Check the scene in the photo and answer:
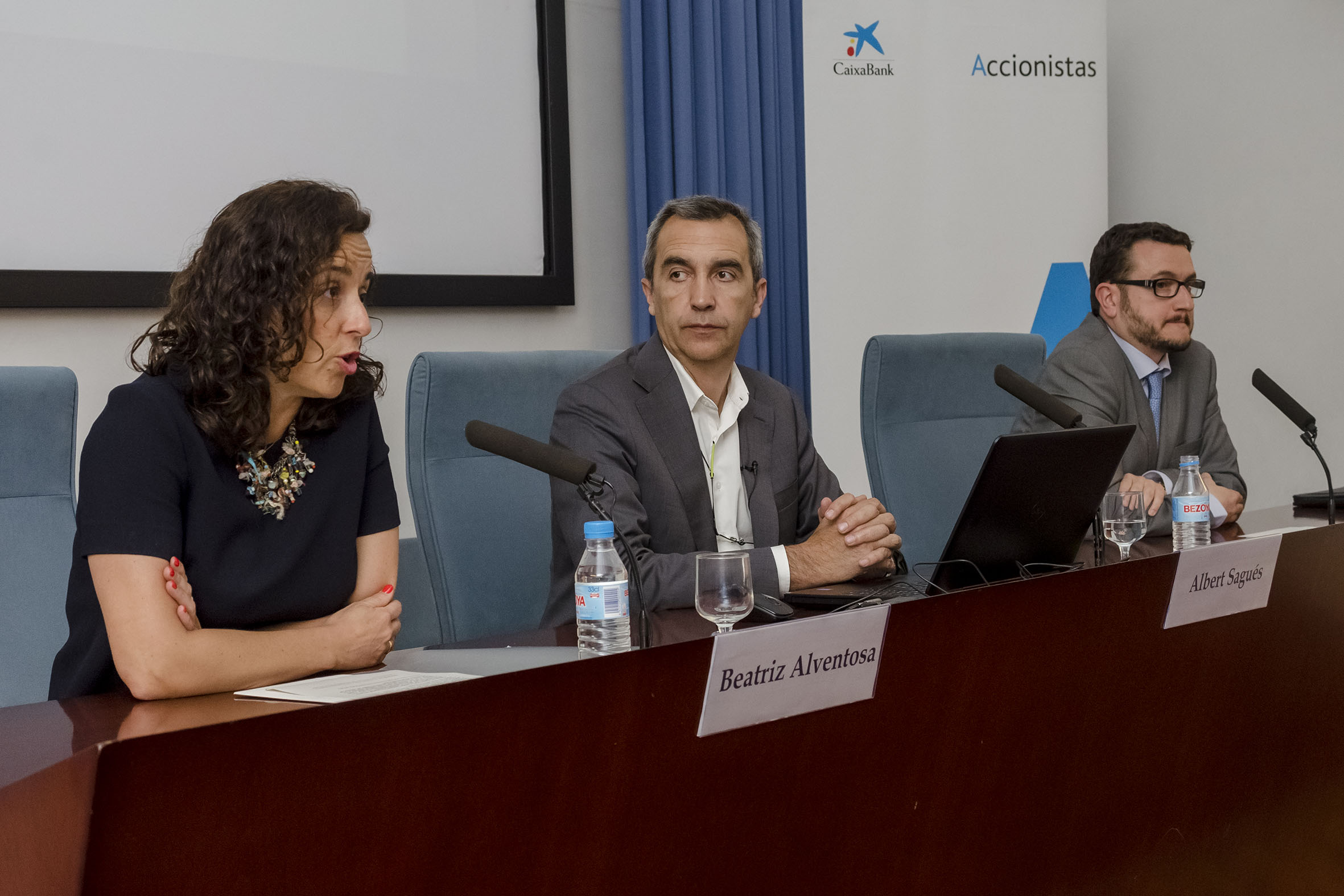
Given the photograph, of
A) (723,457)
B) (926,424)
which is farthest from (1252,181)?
(723,457)

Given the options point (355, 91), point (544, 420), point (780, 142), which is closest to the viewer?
point (544, 420)

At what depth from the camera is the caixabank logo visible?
3.12 m

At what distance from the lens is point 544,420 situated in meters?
2.04

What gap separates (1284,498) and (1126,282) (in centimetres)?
156

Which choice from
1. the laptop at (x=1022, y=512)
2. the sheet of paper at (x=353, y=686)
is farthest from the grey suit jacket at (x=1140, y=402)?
the sheet of paper at (x=353, y=686)

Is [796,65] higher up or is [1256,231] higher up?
[796,65]

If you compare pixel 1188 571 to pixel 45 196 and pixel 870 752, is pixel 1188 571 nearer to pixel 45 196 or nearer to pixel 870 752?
pixel 870 752

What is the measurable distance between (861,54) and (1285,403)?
1.62 metres

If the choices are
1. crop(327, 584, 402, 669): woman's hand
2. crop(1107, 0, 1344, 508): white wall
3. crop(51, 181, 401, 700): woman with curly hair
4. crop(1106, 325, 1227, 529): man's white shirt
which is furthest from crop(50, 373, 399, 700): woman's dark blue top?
crop(1107, 0, 1344, 508): white wall

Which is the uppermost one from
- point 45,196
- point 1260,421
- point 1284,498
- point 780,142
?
point 780,142

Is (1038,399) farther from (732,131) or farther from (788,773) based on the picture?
(732,131)

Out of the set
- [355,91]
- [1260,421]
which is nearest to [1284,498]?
[1260,421]

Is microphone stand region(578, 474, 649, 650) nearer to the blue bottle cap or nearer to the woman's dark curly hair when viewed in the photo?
the blue bottle cap

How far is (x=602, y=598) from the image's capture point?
1.17m
